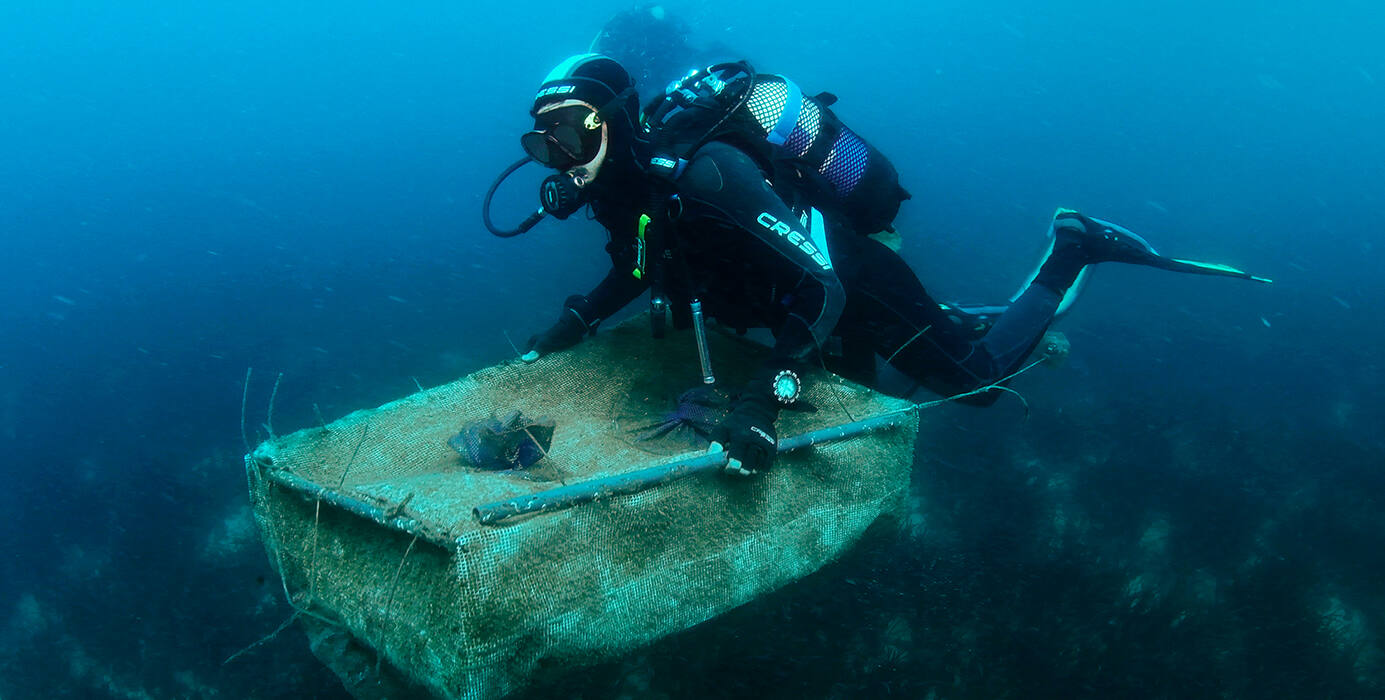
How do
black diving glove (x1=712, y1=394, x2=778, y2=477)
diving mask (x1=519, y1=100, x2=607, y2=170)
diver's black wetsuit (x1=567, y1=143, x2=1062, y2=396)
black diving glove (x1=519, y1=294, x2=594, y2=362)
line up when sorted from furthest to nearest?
black diving glove (x1=519, y1=294, x2=594, y2=362) → diving mask (x1=519, y1=100, x2=607, y2=170) → diver's black wetsuit (x1=567, y1=143, x2=1062, y2=396) → black diving glove (x1=712, y1=394, x2=778, y2=477)

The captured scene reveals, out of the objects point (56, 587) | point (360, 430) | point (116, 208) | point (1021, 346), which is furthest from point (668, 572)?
point (116, 208)

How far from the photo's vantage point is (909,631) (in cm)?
589

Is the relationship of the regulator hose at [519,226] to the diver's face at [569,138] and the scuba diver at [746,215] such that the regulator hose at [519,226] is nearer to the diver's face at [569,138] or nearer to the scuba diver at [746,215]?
the scuba diver at [746,215]

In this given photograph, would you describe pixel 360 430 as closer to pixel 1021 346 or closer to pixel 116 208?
pixel 1021 346

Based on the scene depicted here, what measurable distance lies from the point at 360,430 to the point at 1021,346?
474 centimetres

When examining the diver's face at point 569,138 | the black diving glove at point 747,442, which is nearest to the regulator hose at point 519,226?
the diver's face at point 569,138

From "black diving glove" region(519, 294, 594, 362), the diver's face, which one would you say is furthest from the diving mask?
"black diving glove" region(519, 294, 594, 362)

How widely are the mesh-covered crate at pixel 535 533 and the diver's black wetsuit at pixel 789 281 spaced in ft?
1.84

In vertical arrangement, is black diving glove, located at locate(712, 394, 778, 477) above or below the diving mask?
below

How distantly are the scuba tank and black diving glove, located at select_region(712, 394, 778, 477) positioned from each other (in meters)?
1.37

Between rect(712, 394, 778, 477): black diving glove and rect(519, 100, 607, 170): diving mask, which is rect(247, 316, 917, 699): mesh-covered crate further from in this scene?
rect(519, 100, 607, 170): diving mask

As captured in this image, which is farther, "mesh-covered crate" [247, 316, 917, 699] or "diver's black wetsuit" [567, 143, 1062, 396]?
"diver's black wetsuit" [567, 143, 1062, 396]

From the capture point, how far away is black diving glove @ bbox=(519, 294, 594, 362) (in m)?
4.54

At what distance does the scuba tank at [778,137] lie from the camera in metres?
3.64
